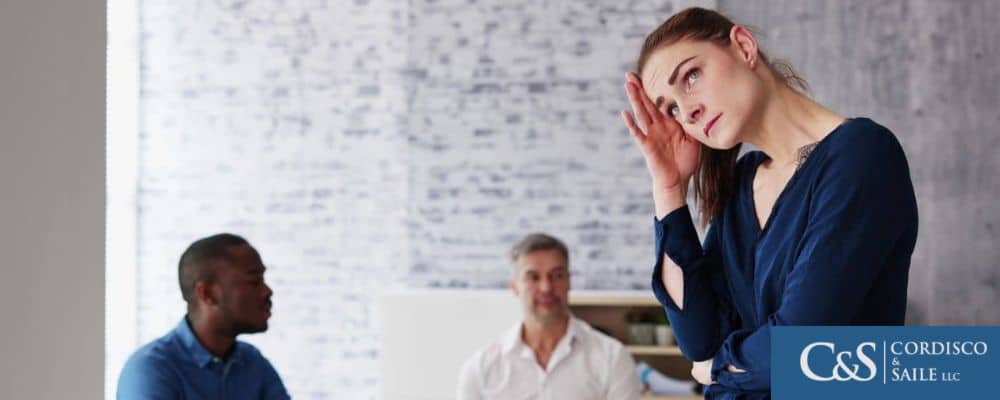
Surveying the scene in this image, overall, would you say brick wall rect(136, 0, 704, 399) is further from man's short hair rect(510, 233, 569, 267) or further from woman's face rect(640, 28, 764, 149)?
woman's face rect(640, 28, 764, 149)

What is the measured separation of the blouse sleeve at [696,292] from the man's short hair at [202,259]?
1.97m

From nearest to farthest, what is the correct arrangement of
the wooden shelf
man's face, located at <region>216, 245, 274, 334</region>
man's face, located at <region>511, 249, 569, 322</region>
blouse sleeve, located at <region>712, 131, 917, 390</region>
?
blouse sleeve, located at <region>712, 131, 917, 390</region>
man's face, located at <region>216, 245, 274, 334</region>
man's face, located at <region>511, 249, 569, 322</region>
the wooden shelf

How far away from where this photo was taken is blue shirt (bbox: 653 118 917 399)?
4.80 ft

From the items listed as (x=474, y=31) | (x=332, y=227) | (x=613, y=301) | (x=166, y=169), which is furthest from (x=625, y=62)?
(x=166, y=169)

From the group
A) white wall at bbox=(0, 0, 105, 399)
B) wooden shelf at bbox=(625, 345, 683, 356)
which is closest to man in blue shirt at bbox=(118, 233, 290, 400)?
white wall at bbox=(0, 0, 105, 399)

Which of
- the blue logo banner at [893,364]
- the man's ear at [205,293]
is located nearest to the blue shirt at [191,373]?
the man's ear at [205,293]

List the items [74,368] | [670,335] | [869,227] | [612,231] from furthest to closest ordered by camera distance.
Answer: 1. [612,231]
2. [670,335]
3. [869,227]
4. [74,368]

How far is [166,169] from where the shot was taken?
697 cm

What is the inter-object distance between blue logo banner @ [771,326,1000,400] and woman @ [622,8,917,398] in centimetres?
26

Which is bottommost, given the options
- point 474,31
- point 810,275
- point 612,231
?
point 810,275

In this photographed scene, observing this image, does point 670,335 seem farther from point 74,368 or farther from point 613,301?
point 74,368

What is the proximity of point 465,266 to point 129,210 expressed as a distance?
217 centimetres

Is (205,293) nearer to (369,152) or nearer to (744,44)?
(744,44)

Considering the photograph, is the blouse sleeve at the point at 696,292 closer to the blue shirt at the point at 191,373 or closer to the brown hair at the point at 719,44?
the brown hair at the point at 719,44
